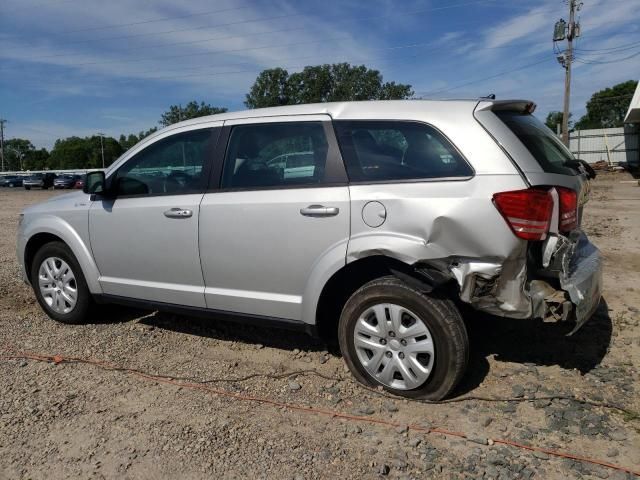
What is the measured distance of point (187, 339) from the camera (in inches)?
184

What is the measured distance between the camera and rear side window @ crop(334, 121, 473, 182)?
10.8 feet

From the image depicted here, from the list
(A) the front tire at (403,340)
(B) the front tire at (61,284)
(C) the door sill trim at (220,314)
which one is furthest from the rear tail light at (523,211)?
(B) the front tire at (61,284)

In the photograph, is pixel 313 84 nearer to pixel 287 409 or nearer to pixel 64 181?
pixel 64 181

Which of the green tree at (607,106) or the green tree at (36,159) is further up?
the green tree at (607,106)

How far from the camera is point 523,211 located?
3057mm

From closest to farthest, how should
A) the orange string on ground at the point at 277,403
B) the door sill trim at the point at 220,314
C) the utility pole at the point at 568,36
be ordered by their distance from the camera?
the orange string on ground at the point at 277,403, the door sill trim at the point at 220,314, the utility pole at the point at 568,36

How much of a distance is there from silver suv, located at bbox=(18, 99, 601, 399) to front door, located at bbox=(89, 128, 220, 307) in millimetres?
13

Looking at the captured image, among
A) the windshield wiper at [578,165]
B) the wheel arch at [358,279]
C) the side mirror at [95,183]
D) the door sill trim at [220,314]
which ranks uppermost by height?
the windshield wiper at [578,165]

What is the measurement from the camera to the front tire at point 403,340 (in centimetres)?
323

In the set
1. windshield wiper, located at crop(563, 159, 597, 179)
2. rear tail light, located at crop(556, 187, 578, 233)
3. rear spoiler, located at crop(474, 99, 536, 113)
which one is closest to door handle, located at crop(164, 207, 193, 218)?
rear spoiler, located at crop(474, 99, 536, 113)

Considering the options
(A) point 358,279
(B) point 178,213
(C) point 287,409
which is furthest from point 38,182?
(C) point 287,409

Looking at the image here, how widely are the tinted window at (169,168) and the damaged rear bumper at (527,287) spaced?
212 centimetres

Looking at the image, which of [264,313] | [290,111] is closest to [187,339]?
[264,313]

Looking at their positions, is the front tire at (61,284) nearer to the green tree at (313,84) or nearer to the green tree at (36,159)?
the green tree at (313,84)
